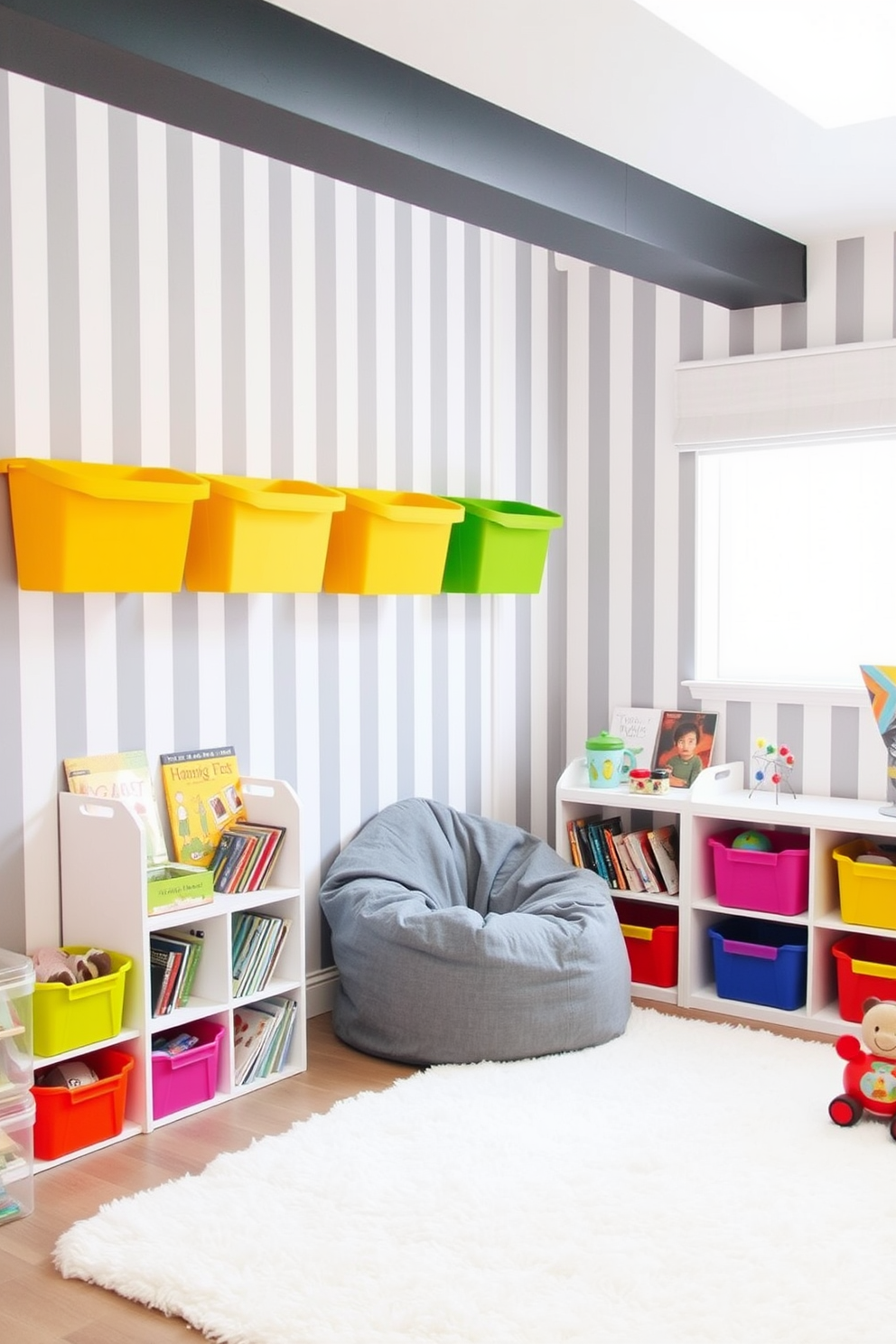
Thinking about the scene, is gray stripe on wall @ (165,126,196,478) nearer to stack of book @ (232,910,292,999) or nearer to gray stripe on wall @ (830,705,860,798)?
stack of book @ (232,910,292,999)

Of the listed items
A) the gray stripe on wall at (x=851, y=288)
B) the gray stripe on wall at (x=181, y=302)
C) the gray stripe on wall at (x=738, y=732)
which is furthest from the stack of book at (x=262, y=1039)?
the gray stripe on wall at (x=851, y=288)

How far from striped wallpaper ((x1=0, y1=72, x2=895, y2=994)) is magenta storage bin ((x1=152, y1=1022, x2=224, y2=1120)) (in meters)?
0.41

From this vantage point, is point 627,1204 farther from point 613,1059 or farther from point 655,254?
point 655,254

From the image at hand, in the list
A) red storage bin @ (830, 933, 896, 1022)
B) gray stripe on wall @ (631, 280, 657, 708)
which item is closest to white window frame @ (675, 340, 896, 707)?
gray stripe on wall @ (631, 280, 657, 708)

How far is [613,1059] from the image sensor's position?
11.2 ft

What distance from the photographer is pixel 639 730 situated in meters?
4.50

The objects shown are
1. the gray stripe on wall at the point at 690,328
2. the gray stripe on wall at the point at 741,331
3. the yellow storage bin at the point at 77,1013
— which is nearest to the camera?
the yellow storage bin at the point at 77,1013

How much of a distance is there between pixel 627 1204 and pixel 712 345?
2.84 m

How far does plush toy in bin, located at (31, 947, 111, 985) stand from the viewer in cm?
288

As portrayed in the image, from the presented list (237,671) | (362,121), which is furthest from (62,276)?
(237,671)

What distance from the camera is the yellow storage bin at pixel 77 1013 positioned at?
111 inches

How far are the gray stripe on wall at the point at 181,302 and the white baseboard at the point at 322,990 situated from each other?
152 cm

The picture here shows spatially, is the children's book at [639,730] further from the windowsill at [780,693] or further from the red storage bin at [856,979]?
the red storage bin at [856,979]

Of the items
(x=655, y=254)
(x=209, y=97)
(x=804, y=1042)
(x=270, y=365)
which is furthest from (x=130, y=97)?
(x=804, y=1042)
